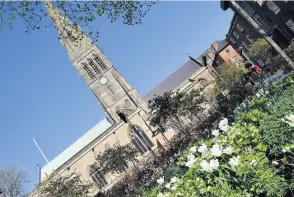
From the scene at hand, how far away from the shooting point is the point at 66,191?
29.9 m

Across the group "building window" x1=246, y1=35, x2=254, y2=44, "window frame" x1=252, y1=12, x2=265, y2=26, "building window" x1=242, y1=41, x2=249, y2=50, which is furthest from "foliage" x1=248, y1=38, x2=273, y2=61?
"building window" x1=242, y1=41, x2=249, y2=50

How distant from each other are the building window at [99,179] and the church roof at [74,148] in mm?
8339

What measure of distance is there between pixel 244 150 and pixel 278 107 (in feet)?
6.71

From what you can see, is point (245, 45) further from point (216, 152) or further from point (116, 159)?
point (216, 152)

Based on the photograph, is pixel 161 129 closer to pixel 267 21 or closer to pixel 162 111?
pixel 162 111

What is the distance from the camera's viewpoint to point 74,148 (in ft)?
191

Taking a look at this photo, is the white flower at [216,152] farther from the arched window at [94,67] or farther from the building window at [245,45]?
the building window at [245,45]

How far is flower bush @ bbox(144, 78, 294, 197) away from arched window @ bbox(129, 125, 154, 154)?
42.6m

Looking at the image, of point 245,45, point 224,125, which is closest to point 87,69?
point 245,45

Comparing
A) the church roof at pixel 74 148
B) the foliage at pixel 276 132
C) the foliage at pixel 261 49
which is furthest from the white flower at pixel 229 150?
the church roof at pixel 74 148

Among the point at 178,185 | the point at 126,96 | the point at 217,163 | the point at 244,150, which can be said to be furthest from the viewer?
the point at 126,96

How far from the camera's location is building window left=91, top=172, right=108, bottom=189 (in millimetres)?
47531

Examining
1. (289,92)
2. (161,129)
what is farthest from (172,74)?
(289,92)

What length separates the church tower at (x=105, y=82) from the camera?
51531mm
